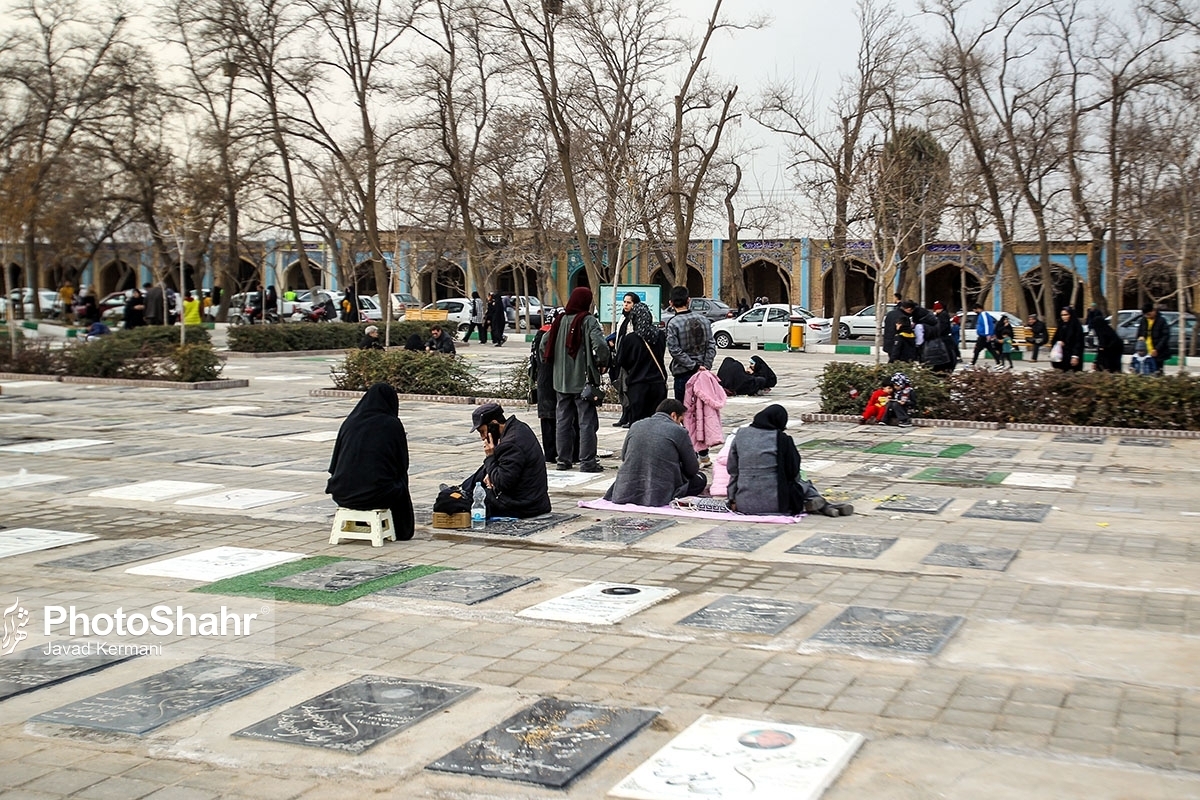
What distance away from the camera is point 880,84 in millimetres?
36156

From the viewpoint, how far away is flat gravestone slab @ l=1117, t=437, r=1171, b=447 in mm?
14347

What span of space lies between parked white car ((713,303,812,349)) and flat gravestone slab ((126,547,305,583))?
30.0 m

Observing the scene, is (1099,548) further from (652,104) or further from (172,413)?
(652,104)

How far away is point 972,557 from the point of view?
8164mm

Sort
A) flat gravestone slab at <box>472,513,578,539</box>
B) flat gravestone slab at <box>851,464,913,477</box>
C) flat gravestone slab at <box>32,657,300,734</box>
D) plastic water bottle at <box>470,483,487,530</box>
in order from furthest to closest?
flat gravestone slab at <box>851,464,913,477</box> < plastic water bottle at <box>470,483,487,530</box> < flat gravestone slab at <box>472,513,578,539</box> < flat gravestone slab at <box>32,657,300,734</box>

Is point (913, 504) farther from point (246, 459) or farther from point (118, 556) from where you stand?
point (246, 459)

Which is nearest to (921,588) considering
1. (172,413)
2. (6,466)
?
(6,466)

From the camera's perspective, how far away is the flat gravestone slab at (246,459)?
12516mm

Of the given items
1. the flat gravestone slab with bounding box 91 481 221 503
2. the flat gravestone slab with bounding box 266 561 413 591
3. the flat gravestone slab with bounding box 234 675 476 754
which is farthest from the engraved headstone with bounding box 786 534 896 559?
the flat gravestone slab with bounding box 91 481 221 503

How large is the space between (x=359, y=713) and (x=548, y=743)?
86 cm

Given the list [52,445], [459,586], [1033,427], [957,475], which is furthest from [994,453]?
[52,445]

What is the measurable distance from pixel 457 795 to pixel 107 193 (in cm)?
4049

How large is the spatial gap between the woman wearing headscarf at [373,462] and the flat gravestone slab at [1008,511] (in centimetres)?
442

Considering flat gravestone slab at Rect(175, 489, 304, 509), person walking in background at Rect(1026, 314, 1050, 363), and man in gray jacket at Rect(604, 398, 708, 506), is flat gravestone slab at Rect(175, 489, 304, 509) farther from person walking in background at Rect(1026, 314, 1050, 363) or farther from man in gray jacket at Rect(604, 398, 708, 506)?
person walking in background at Rect(1026, 314, 1050, 363)
